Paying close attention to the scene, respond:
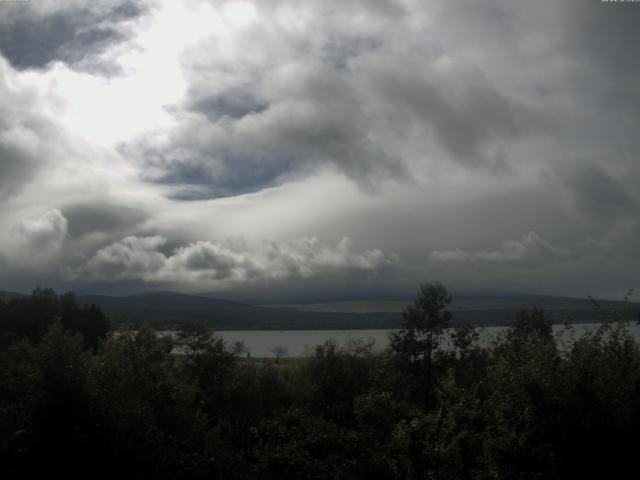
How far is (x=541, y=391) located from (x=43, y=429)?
58.1 feet

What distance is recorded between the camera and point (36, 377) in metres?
20.6

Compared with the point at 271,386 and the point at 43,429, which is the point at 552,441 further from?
the point at 271,386

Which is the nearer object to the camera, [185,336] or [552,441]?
[552,441]

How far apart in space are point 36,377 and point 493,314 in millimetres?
186722

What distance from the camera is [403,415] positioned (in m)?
26.7

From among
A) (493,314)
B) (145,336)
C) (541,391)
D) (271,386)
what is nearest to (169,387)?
(145,336)

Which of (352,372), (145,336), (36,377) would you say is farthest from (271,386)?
(36,377)

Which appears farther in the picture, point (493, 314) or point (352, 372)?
point (493, 314)

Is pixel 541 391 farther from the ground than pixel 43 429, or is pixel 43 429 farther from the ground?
pixel 541 391

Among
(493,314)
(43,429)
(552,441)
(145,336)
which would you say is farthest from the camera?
(493,314)

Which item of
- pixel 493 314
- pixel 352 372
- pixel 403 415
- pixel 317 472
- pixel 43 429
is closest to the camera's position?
pixel 43 429

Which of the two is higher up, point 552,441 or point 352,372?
point 552,441

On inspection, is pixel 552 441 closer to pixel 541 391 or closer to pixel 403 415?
pixel 541 391

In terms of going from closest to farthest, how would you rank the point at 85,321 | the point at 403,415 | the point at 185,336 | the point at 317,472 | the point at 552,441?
the point at 552,441 → the point at 317,472 → the point at 403,415 → the point at 185,336 → the point at 85,321
